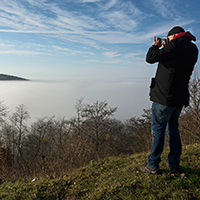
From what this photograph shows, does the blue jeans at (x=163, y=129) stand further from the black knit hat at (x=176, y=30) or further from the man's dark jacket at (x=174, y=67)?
the black knit hat at (x=176, y=30)

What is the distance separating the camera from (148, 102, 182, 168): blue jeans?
9.62 ft

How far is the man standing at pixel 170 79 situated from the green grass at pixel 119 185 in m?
0.34

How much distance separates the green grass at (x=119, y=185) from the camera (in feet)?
8.71

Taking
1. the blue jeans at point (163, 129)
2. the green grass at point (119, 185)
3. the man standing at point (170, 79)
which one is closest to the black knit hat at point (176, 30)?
the man standing at point (170, 79)

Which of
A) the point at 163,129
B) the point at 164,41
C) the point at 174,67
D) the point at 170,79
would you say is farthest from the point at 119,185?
the point at 164,41

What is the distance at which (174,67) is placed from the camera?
2.75 m

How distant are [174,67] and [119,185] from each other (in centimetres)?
194

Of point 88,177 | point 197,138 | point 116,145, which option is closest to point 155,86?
point 88,177

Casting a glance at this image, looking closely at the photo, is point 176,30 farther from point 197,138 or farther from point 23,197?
point 197,138

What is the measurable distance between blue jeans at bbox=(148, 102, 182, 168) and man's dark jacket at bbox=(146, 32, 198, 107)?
13 centimetres

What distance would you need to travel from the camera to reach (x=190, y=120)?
42.9ft

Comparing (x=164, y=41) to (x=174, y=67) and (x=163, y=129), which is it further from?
(x=163, y=129)

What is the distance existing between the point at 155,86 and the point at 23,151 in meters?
34.1

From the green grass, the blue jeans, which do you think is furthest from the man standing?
the green grass
